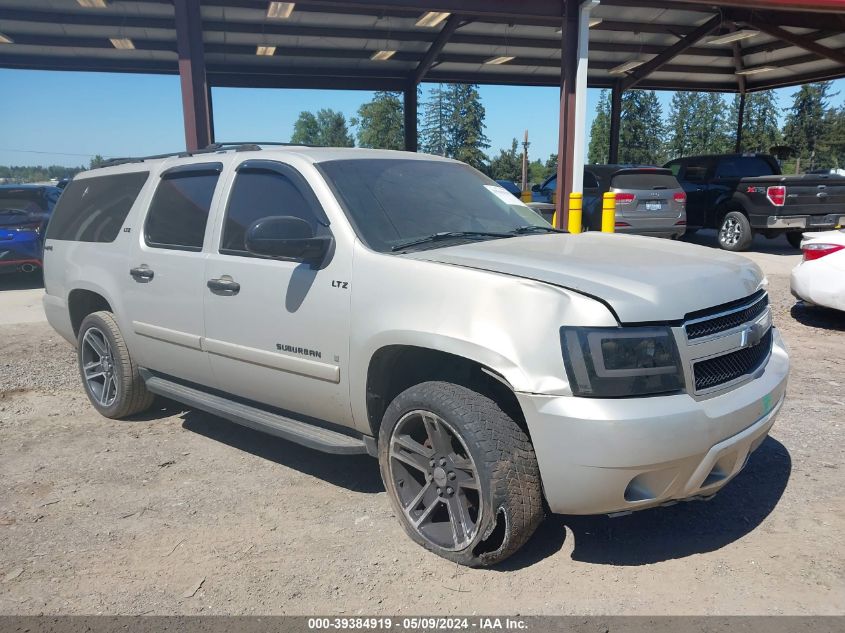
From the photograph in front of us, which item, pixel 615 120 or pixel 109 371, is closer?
pixel 109 371

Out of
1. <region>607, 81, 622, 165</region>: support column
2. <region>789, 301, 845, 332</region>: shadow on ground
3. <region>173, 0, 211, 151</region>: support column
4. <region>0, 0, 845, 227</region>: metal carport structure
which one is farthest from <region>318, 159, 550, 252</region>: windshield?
<region>607, 81, 622, 165</region>: support column

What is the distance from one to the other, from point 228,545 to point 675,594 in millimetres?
1999

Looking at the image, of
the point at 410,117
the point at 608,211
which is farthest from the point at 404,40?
the point at 608,211

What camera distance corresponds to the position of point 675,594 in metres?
2.74

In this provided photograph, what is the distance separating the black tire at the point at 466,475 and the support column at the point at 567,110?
1051cm

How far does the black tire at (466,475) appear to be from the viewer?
2.76 meters

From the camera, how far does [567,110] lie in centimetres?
1310

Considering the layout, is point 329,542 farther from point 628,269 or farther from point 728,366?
point 728,366

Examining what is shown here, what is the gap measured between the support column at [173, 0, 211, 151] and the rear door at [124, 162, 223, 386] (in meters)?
7.19

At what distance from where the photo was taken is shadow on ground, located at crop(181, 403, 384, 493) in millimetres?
3945

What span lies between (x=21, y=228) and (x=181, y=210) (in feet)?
27.2

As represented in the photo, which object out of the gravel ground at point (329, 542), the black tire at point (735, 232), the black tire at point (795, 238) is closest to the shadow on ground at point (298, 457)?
the gravel ground at point (329, 542)

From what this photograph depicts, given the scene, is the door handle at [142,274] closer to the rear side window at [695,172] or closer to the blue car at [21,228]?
the blue car at [21,228]

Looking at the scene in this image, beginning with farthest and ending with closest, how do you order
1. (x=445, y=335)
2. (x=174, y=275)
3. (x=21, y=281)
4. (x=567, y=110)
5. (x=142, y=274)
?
(x=567, y=110), (x=21, y=281), (x=142, y=274), (x=174, y=275), (x=445, y=335)
